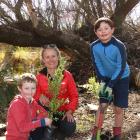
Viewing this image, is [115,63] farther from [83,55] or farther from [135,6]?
[135,6]

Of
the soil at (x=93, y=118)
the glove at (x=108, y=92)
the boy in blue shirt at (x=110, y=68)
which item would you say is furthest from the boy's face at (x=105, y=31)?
the soil at (x=93, y=118)

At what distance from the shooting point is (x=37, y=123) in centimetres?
421

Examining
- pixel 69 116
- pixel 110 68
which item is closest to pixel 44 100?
pixel 69 116

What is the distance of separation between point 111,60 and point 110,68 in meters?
0.10

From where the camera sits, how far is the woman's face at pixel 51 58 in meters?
4.85

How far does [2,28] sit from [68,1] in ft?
6.13

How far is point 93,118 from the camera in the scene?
630 cm

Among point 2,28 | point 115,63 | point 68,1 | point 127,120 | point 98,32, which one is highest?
point 68,1

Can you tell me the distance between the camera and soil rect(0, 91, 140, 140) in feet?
18.3

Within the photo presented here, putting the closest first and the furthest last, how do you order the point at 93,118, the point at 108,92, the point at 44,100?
the point at 44,100 < the point at 108,92 < the point at 93,118

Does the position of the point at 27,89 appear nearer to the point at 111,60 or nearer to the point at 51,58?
the point at 51,58

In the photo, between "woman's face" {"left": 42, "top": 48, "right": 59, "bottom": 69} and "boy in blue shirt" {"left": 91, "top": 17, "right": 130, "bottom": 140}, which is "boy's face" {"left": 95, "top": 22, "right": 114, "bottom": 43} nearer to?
"boy in blue shirt" {"left": 91, "top": 17, "right": 130, "bottom": 140}

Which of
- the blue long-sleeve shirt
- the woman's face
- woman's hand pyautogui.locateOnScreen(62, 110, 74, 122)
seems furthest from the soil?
the woman's face

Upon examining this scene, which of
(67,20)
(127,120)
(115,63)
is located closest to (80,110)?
(127,120)
